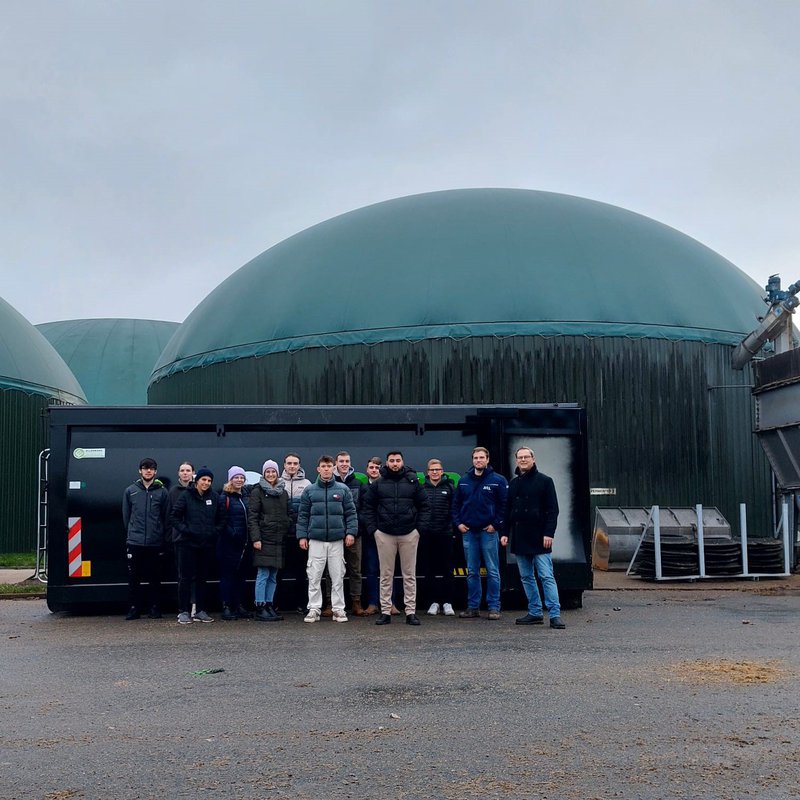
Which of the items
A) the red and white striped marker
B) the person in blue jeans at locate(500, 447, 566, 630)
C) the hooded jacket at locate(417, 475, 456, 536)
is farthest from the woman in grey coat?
the person in blue jeans at locate(500, 447, 566, 630)

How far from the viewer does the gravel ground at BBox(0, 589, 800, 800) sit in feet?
14.9

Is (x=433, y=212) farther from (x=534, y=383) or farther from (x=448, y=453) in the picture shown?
(x=448, y=453)

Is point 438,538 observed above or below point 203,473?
below

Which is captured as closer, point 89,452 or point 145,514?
point 145,514

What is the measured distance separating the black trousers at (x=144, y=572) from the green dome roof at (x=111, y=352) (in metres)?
28.8

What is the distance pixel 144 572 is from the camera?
36.6 ft

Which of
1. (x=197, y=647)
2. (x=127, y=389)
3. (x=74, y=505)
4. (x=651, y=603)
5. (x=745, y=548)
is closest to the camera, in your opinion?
(x=197, y=647)

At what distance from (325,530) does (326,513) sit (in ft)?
0.61

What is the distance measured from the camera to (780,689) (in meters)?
6.55

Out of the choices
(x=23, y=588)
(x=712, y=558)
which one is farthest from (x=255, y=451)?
(x=712, y=558)

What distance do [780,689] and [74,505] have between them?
8.01 m

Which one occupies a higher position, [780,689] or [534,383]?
[534,383]

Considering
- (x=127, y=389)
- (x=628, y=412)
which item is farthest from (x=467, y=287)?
(x=127, y=389)

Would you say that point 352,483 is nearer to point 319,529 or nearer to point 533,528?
point 319,529
